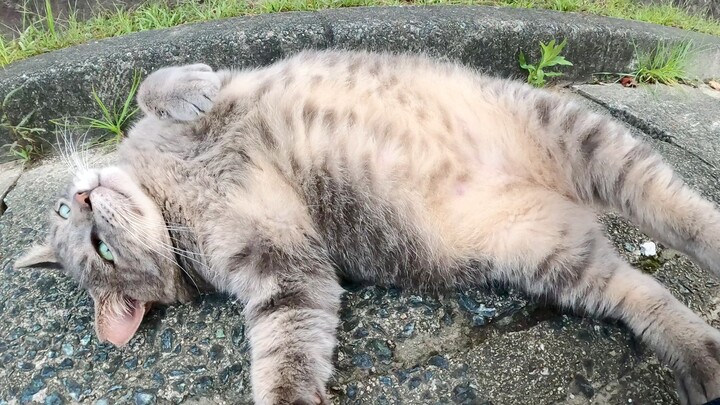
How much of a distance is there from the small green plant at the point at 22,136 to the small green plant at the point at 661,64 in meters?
3.44

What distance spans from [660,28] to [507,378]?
112 inches

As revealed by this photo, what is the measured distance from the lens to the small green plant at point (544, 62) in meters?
2.90

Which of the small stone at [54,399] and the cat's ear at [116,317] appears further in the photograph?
the cat's ear at [116,317]

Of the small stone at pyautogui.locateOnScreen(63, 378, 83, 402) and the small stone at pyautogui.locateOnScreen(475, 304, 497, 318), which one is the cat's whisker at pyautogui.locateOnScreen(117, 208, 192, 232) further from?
the small stone at pyautogui.locateOnScreen(475, 304, 497, 318)

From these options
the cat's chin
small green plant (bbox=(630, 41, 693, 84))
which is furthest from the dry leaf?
the cat's chin

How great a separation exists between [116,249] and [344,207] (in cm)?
88

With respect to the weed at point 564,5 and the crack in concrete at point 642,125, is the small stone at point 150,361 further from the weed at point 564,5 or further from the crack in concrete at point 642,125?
the weed at point 564,5

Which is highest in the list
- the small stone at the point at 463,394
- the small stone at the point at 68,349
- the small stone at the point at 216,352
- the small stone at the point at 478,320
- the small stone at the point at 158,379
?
the small stone at the point at 478,320

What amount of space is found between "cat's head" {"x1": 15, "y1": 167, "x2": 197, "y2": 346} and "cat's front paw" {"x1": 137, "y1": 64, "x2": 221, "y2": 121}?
0.30 metres

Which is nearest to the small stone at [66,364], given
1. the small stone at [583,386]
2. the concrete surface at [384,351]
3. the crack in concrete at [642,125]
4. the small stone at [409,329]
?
the concrete surface at [384,351]

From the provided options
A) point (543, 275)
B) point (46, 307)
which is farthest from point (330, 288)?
point (46, 307)

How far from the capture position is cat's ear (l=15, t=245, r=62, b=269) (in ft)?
6.45

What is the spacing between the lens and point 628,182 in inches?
75.2

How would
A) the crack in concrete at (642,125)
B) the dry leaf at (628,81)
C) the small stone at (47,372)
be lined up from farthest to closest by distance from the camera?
1. the dry leaf at (628,81)
2. the crack in concrete at (642,125)
3. the small stone at (47,372)
